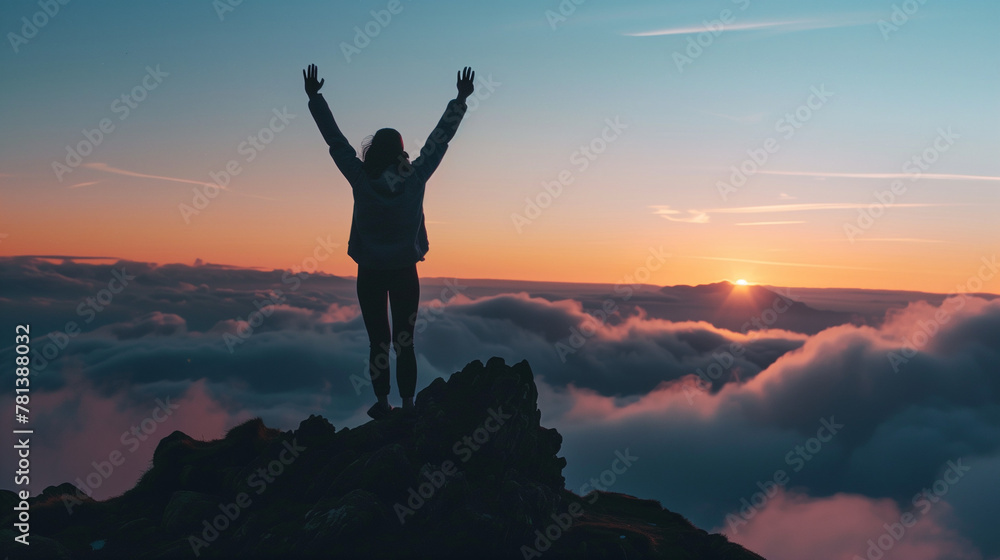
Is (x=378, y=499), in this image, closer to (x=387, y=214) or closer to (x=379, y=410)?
(x=379, y=410)

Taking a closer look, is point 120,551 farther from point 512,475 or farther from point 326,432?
point 512,475

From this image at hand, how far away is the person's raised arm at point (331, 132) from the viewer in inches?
381

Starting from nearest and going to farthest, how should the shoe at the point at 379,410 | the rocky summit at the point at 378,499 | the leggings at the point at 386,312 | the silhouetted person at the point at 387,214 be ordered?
the rocky summit at the point at 378,499, the silhouetted person at the point at 387,214, the leggings at the point at 386,312, the shoe at the point at 379,410

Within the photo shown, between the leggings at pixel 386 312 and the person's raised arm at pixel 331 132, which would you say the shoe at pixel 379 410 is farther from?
the person's raised arm at pixel 331 132

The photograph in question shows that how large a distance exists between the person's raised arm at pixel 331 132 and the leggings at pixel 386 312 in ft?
5.51

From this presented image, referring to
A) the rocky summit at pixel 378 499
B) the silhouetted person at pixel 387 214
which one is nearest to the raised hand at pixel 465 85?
the silhouetted person at pixel 387 214

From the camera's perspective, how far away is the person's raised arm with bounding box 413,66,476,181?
10008mm

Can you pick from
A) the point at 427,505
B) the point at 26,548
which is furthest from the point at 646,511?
the point at 26,548

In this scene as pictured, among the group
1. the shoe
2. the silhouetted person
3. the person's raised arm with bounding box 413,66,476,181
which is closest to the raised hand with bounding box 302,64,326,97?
the silhouetted person

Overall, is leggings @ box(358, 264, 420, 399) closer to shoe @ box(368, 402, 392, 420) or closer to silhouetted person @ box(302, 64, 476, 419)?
silhouetted person @ box(302, 64, 476, 419)

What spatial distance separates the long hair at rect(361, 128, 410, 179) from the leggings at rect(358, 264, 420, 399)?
5.54ft

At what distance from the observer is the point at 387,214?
10.1m

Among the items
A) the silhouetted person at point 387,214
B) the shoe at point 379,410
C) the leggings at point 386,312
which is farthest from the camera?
the shoe at point 379,410

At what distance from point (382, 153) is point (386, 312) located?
9.04 ft
